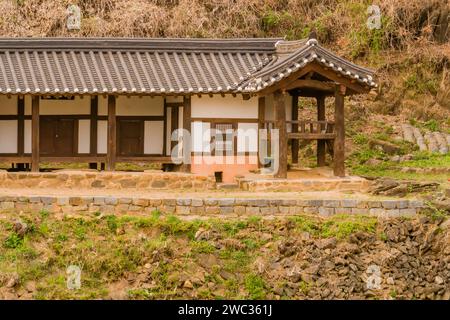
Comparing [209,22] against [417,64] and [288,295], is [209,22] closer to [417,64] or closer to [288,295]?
[417,64]

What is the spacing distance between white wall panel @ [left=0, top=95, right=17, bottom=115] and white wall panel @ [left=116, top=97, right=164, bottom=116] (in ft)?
10.2

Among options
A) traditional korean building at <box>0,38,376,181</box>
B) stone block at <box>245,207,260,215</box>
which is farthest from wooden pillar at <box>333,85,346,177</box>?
stone block at <box>245,207,260,215</box>

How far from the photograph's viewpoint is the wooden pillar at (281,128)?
2683cm

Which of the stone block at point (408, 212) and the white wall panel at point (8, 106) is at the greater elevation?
the white wall panel at point (8, 106)

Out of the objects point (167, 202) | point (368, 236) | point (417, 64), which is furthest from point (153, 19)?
point (368, 236)

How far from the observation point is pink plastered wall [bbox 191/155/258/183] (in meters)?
Result: 28.2

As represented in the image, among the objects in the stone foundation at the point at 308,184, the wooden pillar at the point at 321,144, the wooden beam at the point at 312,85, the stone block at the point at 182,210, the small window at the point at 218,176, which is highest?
the wooden beam at the point at 312,85

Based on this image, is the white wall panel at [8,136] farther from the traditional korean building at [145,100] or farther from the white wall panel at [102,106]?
the white wall panel at [102,106]

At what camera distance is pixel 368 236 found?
75.7 ft

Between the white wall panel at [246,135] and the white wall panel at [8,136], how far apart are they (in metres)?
6.76

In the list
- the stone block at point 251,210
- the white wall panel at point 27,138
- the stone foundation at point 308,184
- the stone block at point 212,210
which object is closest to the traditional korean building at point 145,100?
the white wall panel at point 27,138

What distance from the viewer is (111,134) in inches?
1105

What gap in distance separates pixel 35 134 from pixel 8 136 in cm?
122

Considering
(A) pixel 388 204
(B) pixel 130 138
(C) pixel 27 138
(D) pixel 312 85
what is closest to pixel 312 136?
(D) pixel 312 85
